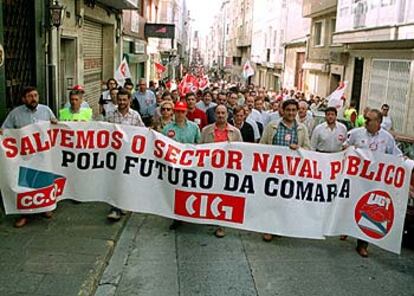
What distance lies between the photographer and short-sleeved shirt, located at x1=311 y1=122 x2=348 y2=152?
8.38 metres

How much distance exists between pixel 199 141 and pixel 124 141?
38.9 inches

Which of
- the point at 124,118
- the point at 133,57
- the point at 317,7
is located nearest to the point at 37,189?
the point at 124,118

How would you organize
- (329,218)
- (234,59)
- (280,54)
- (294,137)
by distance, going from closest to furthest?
1. (329,218)
2. (294,137)
3. (280,54)
4. (234,59)

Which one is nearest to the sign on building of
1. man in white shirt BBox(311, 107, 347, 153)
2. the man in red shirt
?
the man in red shirt

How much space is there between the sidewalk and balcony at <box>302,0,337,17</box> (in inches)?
778

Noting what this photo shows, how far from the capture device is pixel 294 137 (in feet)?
21.9

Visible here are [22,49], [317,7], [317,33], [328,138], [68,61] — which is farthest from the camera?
[317,33]

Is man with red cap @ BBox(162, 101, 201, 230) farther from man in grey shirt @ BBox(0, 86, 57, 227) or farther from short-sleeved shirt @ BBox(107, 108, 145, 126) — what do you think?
man in grey shirt @ BBox(0, 86, 57, 227)

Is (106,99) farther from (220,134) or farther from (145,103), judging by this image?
(220,134)

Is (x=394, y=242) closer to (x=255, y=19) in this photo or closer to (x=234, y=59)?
(x=255, y=19)

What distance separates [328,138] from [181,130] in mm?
2714

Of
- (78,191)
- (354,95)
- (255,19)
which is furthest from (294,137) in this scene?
(255,19)

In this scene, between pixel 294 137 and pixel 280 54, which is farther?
pixel 280 54

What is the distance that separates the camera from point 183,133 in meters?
6.82
